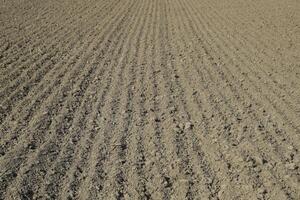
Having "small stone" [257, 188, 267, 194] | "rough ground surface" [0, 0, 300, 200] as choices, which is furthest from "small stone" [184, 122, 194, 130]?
"small stone" [257, 188, 267, 194]

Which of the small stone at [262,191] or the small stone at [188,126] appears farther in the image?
the small stone at [188,126]

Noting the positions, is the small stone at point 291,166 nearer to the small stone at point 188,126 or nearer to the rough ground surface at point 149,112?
the rough ground surface at point 149,112

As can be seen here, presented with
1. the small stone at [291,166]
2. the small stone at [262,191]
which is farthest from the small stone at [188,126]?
the small stone at [262,191]

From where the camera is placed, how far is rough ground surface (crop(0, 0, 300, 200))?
4770mm

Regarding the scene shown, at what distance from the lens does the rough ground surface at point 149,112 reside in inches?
188

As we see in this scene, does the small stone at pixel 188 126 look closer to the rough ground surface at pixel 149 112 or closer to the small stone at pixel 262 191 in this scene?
the rough ground surface at pixel 149 112

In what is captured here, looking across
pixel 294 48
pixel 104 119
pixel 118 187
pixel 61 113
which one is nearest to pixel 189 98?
pixel 104 119

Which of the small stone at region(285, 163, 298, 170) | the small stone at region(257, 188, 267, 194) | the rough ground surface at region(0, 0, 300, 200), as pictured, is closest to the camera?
the small stone at region(257, 188, 267, 194)

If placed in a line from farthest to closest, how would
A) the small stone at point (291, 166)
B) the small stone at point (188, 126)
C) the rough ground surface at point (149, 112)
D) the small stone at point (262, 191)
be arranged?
the small stone at point (188, 126) < the small stone at point (291, 166) < the rough ground surface at point (149, 112) < the small stone at point (262, 191)

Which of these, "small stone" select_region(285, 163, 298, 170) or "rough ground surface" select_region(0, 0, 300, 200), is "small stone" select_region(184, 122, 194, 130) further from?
"small stone" select_region(285, 163, 298, 170)

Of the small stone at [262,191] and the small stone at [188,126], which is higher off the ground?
the small stone at [262,191]

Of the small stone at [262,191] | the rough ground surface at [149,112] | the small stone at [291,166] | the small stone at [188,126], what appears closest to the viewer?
the small stone at [262,191]

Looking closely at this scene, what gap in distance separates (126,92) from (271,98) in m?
2.44

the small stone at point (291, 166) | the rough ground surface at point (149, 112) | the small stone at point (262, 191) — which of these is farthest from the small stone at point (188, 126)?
the small stone at point (262, 191)
